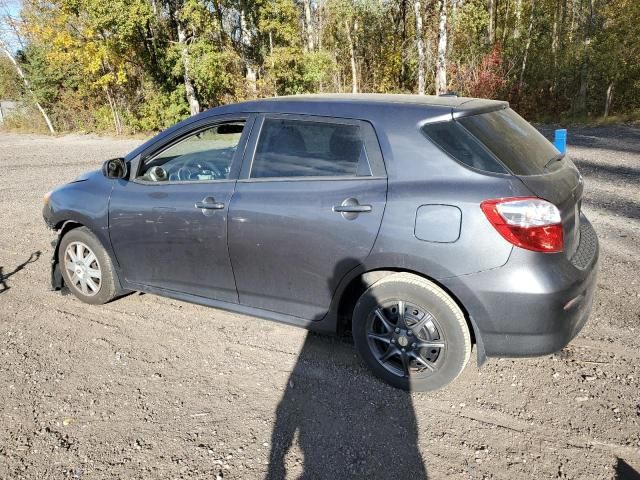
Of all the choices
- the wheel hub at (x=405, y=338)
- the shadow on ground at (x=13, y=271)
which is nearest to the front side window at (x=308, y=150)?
the wheel hub at (x=405, y=338)

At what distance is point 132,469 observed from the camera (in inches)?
102

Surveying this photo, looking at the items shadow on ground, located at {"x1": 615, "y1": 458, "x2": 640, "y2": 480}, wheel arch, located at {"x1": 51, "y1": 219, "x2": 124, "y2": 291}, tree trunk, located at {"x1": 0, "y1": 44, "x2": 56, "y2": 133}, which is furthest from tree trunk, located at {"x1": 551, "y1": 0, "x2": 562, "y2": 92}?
tree trunk, located at {"x1": 0, "y1": 44, "x2": 56, "y2": 133}

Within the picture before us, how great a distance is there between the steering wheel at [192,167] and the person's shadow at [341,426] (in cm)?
147

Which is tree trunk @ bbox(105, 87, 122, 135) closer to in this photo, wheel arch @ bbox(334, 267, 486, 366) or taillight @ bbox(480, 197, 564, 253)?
wheel arch @ bbox(334, 267, 486, 366)

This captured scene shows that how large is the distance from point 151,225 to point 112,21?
18.7 metres

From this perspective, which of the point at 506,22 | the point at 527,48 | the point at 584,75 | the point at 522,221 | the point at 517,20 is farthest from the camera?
the point at 506,22

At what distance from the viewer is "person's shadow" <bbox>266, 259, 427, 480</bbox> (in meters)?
2.56

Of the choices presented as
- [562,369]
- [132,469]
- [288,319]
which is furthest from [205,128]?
[562,369]

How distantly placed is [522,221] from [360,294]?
112 cm

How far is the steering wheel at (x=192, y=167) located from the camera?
3902 mm

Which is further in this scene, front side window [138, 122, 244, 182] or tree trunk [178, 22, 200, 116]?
tree trunk [178, 22, 200, 116]

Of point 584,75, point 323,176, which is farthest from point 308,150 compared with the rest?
point 584,75

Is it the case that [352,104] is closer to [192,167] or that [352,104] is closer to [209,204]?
[209,204]

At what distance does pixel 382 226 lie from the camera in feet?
9.61
